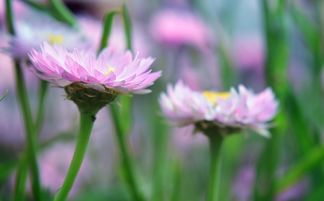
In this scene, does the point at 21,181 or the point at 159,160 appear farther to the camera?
the point at 159,160

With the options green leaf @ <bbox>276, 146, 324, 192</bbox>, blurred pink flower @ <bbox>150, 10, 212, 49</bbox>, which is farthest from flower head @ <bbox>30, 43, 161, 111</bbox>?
blurred pink flower @ <bbox>150, 10, 212, 49</bbox>

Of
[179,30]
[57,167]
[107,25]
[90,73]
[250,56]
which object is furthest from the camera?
[250,56]

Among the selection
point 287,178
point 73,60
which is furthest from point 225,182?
point 73,60

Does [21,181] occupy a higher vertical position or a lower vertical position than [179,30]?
lower

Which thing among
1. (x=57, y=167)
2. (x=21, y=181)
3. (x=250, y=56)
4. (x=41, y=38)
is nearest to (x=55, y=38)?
(x=41, y=38)

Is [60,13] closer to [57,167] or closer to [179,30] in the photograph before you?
[57,167]

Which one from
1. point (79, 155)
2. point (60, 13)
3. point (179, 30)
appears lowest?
point (79, 155)

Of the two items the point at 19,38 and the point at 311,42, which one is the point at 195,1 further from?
the point at 19,38
